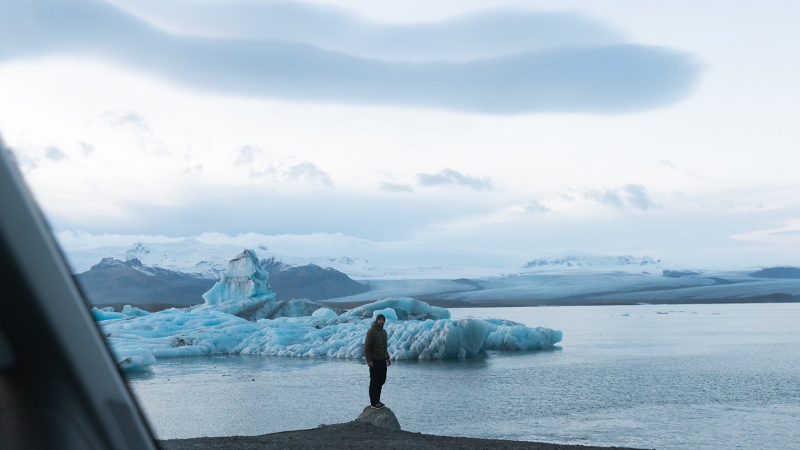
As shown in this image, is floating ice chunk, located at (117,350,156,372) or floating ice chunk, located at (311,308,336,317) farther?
floating ice chunk, located at (311,308,336,317)

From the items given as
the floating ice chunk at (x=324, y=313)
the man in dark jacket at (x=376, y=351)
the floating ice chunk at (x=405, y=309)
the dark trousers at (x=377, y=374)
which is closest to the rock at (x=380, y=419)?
the dark trousers at (x=377, y=374)

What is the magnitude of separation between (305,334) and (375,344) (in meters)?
21.9

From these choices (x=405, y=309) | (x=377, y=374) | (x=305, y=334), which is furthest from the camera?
(x=405, y=309)

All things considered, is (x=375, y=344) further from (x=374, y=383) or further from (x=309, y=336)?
(x=309, y=336)

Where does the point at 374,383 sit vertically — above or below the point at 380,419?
above

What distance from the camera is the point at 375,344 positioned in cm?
969

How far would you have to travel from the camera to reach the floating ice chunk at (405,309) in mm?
36656

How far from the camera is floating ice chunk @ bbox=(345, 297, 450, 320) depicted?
36.7 m

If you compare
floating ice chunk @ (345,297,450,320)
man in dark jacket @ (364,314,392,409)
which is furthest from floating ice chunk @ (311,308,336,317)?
man in dark jacket @ (364,314,392,409)

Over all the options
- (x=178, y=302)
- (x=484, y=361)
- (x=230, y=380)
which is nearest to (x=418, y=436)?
(x=230, y=380)

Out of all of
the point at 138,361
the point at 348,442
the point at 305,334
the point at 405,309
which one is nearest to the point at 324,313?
the point at 405,309

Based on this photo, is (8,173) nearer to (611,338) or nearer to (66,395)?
(66,395)

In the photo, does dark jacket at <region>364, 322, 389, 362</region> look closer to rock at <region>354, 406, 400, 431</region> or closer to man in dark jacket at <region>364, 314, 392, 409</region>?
man in dark jacket at <region>364, 314, 392, 409</region>

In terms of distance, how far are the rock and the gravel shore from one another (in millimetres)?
108
